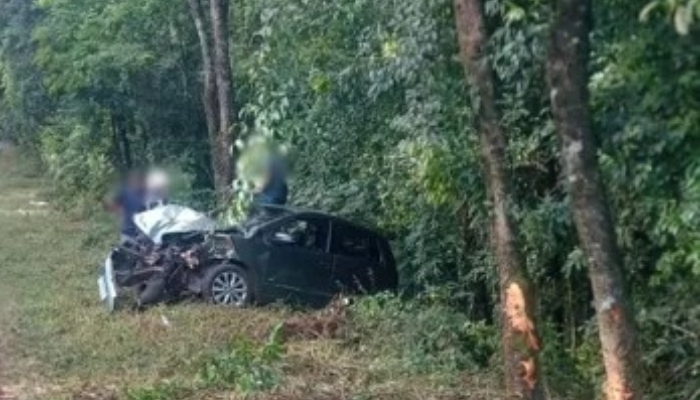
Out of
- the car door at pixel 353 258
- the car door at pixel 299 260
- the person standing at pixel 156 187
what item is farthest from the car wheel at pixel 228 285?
the person standing at pixel 156 187

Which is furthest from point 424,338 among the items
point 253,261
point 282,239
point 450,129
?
point 282,239

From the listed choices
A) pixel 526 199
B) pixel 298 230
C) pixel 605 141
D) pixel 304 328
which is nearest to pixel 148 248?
pixel 298 230

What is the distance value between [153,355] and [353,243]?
473 cm

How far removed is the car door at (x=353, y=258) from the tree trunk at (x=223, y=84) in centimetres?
352

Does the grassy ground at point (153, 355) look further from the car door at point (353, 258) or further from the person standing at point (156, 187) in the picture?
the person standing at point (156, 187)

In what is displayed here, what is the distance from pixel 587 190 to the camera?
8.20 metres

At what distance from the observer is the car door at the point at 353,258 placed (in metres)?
18.2

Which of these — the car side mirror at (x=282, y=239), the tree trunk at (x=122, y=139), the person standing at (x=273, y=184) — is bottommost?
the car side mirror at (x=282, y=239)

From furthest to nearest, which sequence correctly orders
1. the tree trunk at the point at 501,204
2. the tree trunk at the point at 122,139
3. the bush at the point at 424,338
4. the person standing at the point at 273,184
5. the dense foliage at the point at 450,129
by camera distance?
the tree trunk at the point at 122,139 < the person standing at the point at 273,184 < the bush at the point at 424,338 < the dense foliage at the point at 450,129 < the tree trunk at the point at 501,204

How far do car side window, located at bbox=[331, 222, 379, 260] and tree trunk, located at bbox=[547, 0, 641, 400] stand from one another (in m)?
9.95

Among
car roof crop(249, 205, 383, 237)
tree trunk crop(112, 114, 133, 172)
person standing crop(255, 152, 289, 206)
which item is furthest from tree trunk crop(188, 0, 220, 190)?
tree trunk crop(112, 114, 133, 172)

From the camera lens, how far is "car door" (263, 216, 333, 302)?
17.7 meters

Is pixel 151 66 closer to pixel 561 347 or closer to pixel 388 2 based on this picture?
pixel 388 2

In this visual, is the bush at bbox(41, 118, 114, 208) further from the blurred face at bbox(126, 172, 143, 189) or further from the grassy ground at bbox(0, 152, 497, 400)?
the grassy ground at bbox(0, 152, 497, 400)
